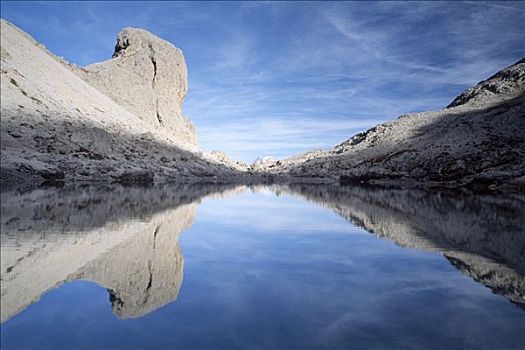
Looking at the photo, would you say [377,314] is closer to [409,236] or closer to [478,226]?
[409,236]

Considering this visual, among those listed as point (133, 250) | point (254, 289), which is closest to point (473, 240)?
point (254, 289)

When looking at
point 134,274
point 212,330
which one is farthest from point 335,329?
point 134,274

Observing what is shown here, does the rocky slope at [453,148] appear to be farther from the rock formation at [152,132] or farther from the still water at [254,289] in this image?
the still water at [254,289]

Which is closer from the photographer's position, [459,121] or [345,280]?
[345,280]

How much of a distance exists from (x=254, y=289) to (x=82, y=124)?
43.0 metres

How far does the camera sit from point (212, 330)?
140 inches

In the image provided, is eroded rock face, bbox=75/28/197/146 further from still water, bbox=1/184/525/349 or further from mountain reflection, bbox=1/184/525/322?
still water, bbox=1/184/525/349

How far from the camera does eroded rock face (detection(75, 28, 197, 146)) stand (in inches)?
2680

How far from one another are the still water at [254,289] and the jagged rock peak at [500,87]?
86530 millimetres

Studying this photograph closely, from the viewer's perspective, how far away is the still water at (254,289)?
11.3ft

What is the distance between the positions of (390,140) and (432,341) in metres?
80.5

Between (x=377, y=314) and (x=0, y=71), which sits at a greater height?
(x=0, y=71)

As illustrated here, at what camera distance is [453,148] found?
5700 cm

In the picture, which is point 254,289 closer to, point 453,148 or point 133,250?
point 133,250
